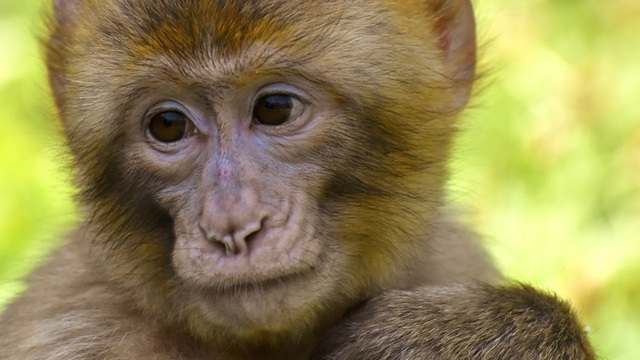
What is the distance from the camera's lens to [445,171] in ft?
13.9

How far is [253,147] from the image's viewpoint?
371 centimetres

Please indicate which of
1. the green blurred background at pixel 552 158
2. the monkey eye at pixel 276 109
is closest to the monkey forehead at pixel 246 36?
the monkey eye at pixel 276 109

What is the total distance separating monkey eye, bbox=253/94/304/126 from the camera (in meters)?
3.79

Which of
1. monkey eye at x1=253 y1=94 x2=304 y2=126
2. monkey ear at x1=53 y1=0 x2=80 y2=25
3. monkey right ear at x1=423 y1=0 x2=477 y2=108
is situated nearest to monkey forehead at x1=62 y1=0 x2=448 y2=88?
monkey eye at x1=253 y1=94 x2=304 y2=126

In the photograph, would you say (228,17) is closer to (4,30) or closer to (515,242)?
(515,242)

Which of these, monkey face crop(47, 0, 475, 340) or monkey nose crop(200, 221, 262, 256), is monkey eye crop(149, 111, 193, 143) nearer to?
monkey face crop(47, 0, 475, 340)

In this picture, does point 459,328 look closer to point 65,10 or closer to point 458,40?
point 458,40

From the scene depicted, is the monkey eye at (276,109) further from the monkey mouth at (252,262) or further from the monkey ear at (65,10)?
the monkey ear at (65,10)

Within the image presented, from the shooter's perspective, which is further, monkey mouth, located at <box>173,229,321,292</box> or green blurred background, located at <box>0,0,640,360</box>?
green blurred background, located at <box>0,0,640,360</box>

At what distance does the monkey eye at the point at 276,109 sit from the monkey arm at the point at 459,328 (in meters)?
0.66

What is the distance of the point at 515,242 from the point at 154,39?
11.1 ft

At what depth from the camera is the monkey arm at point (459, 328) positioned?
146 inches

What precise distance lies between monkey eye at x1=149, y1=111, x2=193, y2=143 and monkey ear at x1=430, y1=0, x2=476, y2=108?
39.6 inches

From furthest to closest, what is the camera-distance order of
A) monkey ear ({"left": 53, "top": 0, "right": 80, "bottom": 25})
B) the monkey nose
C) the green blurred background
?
the green blurred background → monkey ear ({"left": 53, "top": 0, "right": 80, "bottom": 25}) → the monkey nose
